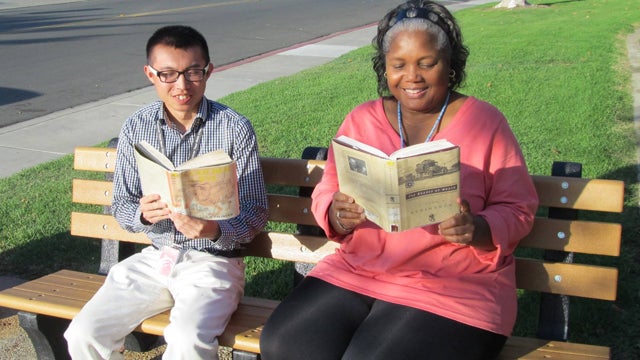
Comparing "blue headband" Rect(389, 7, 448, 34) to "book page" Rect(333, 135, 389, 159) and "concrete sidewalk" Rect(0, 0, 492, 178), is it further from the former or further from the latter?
"concrete sidewalk" Rect(0, 0, 492, 178)

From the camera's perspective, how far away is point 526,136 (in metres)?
6.74

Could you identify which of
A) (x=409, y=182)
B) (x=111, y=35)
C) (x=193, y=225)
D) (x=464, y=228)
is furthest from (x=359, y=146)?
(x=111, y=35)

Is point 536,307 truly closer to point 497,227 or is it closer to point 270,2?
point 497,227

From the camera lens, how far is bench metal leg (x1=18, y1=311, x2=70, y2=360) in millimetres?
3389

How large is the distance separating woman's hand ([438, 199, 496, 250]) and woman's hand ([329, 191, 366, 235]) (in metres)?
0.29

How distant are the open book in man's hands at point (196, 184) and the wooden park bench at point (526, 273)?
20.3 inches

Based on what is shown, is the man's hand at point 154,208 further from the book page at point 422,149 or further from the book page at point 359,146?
the book page at point 422,149

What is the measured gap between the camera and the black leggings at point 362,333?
264 centimetres

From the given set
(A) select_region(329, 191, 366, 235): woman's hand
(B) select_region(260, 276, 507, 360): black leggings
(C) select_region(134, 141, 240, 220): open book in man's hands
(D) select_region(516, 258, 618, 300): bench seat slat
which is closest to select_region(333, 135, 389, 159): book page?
(A) select_region(329, 191, 366, 235): woman's hand

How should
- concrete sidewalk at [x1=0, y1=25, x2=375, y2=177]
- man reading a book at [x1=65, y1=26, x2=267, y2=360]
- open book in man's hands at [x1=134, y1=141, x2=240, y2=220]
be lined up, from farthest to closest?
concrete sidewalk at [x1=0, y1=25, x2=375, y2=177], man reading a book at [x1=65, y1=26, x2=267, y2=360], open book in man's hands at [x1=134, y1=141, x2=240, y2=220]

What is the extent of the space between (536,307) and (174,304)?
189 cm

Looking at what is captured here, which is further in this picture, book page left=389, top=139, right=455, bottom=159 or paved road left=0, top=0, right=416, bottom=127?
paved road left=0, top=0, right=416, bottom=127

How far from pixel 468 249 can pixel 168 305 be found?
1.22 meters

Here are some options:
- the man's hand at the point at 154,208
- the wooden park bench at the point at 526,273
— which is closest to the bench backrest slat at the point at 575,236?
the wooden park bench at the point at 526,273
